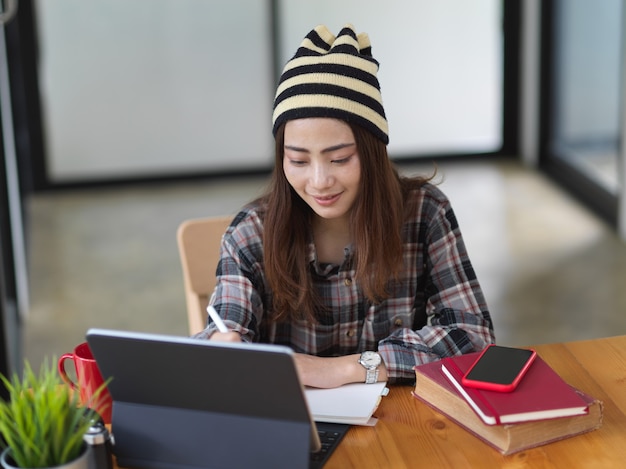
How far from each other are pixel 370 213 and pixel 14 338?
2.11 metres

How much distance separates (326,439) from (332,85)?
616 mm

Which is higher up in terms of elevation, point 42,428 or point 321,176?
point 321,176

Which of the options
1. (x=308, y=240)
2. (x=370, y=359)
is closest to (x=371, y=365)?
(x=370, y=359)

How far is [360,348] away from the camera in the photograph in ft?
6.48

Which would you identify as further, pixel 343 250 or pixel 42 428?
pixel 343 250

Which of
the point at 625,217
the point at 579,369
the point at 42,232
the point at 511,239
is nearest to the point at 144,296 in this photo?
the point at 42,232

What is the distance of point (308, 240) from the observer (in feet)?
6.31

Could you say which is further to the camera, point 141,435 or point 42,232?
point 42,232

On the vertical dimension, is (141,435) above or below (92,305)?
above

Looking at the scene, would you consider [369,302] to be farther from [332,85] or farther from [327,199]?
[332,85]

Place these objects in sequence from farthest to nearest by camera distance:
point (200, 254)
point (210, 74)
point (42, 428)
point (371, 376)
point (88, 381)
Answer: point (210, 74) → point (200, 254) → point (371, 376) → point (88, 381) → point (42, 428)

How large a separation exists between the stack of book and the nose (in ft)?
1.27

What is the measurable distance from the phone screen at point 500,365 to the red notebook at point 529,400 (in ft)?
0.05

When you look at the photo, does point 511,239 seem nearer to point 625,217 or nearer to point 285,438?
point 625,217
